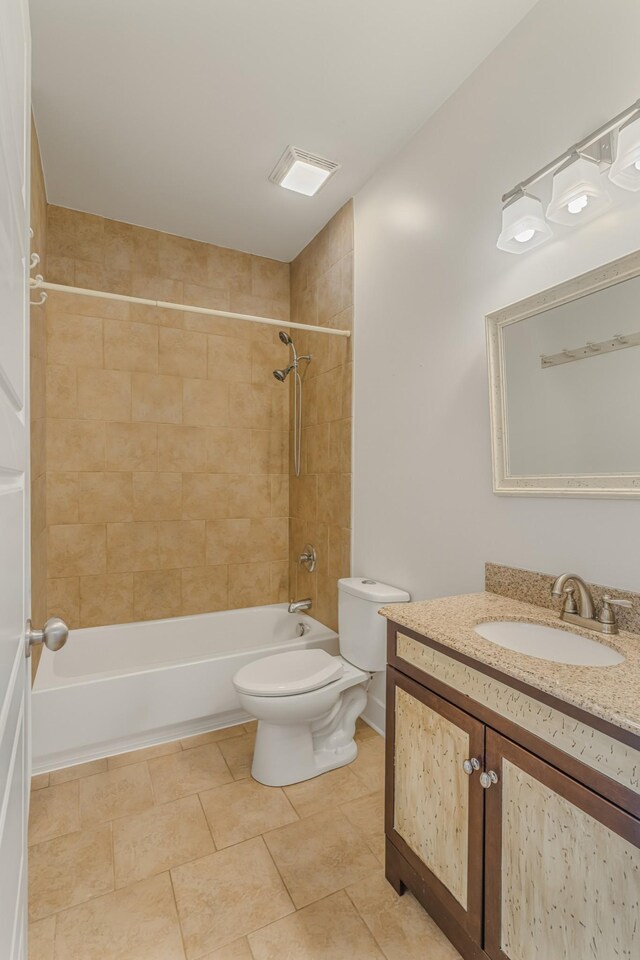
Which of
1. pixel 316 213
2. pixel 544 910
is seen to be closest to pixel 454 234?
pixel 316 213

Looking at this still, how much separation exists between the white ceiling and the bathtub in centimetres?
234

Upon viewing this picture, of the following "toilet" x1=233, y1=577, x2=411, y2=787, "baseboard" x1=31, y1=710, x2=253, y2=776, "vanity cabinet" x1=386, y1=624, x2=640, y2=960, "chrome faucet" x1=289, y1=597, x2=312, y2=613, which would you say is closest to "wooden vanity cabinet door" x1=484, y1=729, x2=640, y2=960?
"vanity cabinet" x1=386, y1=624, x2=640, y2=960

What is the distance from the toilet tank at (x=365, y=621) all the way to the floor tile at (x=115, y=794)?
97 centimetres

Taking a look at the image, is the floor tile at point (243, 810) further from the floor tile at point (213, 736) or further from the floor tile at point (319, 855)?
the floor tile at point (213, 736)

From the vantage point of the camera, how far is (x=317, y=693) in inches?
74.2

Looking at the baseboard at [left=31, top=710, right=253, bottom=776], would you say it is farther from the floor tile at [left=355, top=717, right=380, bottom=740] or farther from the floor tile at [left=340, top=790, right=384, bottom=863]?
the floor tile at [left=340, top=790, right=384, bottom=863]

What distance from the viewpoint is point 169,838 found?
5.32ft

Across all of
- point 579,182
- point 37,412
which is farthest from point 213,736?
point 579,182

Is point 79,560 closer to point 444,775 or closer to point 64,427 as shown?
point 64,427

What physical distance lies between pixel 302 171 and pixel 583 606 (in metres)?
2.21

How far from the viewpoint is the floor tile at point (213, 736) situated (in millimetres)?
2193

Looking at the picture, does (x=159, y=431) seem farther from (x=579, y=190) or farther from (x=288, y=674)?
(x=579, y=190)

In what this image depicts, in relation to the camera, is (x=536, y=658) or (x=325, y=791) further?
(x=325, y=791)

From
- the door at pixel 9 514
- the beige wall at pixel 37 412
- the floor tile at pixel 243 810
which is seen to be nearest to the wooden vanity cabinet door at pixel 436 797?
the floor tile at pixel 243 810
